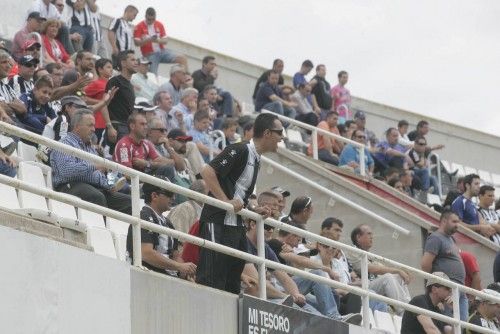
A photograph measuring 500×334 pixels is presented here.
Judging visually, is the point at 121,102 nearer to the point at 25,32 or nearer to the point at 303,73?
the point at 25,32

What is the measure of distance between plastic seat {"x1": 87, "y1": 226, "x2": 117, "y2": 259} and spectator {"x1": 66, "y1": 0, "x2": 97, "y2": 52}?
10493 mm

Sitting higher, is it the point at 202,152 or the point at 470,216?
the point at 470,216

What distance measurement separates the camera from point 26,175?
50.7 ft

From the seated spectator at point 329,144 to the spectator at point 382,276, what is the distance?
586 cm

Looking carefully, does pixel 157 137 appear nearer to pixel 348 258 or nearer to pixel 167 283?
pixel 348 258

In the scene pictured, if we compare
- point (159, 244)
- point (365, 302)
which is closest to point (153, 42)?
point (365, 302)

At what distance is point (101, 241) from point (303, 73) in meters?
14.9

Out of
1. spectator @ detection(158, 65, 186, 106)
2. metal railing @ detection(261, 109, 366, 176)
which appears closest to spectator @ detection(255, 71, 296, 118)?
metal railing @ detection(261, 109, 366, 176)

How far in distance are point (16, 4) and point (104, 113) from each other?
729cm

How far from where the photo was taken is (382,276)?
1892 cm

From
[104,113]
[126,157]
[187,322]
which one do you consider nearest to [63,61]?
[104,113]

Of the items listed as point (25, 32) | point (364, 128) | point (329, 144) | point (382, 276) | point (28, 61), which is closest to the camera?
point (382, 276)

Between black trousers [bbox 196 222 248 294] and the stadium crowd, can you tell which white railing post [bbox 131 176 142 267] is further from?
black trousers [bbox 196 222 248 294]

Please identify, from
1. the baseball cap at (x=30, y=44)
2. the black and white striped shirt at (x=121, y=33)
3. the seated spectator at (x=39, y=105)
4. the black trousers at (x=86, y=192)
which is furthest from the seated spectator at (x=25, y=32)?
the black trousers at (x=86, y=192)
